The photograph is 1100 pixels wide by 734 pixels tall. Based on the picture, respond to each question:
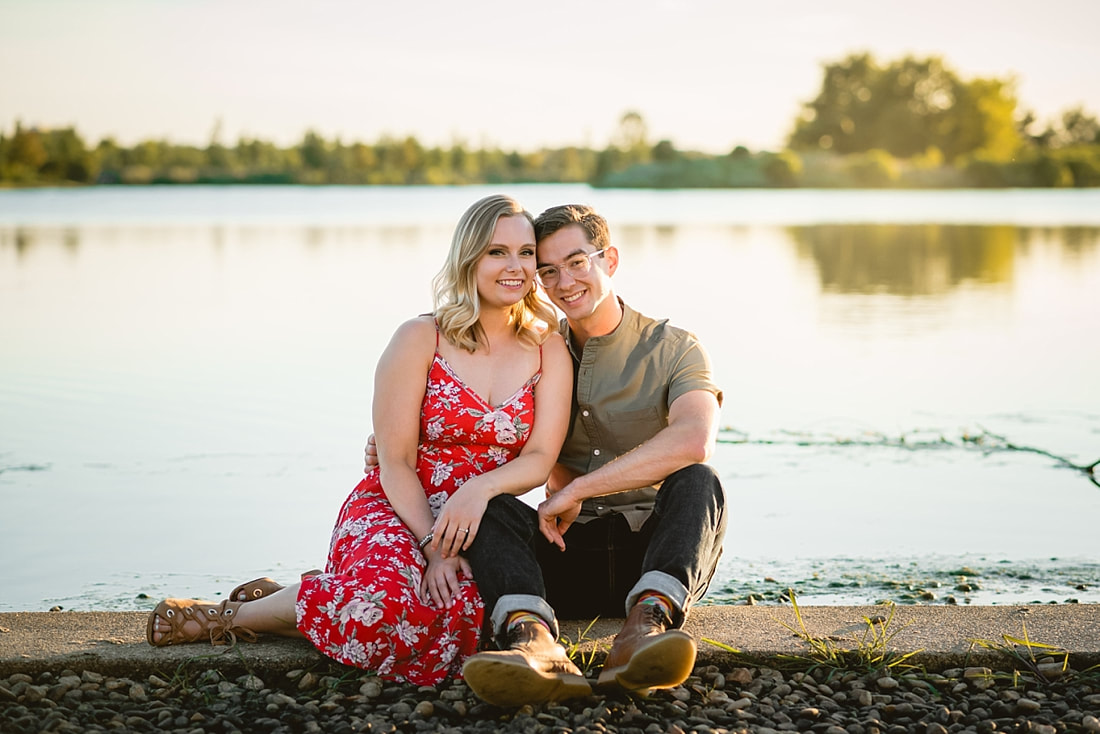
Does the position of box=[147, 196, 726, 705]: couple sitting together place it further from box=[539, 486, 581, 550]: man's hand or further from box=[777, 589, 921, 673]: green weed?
box=[777, 589, 921, 673]: green weed

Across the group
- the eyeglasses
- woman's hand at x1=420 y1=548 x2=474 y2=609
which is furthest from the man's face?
woman's hand at x1=420 y1=548 x2=474 y2=609

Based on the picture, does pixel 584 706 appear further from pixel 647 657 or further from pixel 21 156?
pixel 21 156

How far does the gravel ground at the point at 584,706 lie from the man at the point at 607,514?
106 mm

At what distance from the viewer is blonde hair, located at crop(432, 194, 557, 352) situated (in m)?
3.89

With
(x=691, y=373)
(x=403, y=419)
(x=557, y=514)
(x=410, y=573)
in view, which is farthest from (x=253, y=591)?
(x=691, y=373)

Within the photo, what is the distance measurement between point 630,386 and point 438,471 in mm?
705

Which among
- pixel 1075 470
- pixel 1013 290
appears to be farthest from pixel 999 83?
pixel 1075 470

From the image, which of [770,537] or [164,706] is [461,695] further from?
[770,537]

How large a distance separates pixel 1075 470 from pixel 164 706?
577 centimetres

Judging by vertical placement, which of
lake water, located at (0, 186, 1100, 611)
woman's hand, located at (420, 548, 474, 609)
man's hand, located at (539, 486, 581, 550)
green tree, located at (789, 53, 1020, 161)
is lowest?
lake water, located at (0, 186, 1100, 611)

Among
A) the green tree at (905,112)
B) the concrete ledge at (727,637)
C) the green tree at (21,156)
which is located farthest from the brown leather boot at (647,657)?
the green tree at (905,112)

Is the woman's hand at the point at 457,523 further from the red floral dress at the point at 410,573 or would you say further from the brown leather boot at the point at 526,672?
the brown leather boot at the point at 526,672

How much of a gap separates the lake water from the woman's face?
1.73 m

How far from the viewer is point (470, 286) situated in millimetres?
3957
